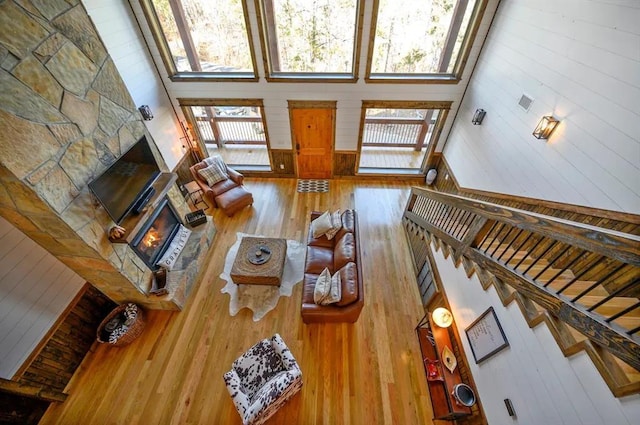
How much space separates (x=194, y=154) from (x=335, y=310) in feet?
17.0

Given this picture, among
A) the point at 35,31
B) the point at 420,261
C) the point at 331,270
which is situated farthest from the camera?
the point at 420,261

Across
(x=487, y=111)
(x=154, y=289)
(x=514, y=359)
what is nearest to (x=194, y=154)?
(x=154, y=289)

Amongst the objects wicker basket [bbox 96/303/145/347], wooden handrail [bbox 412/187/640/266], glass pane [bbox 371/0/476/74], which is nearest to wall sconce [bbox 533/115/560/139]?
wooden handrail [bbox 412/187/640/266]

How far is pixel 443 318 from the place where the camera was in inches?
115

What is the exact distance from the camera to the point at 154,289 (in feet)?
Result: 11.9

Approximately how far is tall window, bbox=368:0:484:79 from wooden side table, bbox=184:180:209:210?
4.41 meters

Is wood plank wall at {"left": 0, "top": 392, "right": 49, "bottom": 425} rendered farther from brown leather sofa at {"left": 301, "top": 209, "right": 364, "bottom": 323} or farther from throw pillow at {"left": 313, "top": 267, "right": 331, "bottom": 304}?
throw pillow at {"left": 313, "top": 267, "right": 331, "bottom": 304}

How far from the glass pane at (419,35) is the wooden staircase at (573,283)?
10.3ft

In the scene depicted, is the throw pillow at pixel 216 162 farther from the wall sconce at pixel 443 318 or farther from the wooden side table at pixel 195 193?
the wall sconce at pixel 443 318

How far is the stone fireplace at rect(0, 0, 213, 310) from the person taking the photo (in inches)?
83.2

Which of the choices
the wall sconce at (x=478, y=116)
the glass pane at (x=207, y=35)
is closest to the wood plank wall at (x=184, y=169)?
the glass pane at (x=207, y=35)

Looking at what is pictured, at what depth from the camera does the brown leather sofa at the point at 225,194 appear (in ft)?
17.2

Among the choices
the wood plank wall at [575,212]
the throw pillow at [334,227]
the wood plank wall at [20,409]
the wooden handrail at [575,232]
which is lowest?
the wood plank wall at [20,409]

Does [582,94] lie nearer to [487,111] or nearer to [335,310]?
[487,111]
